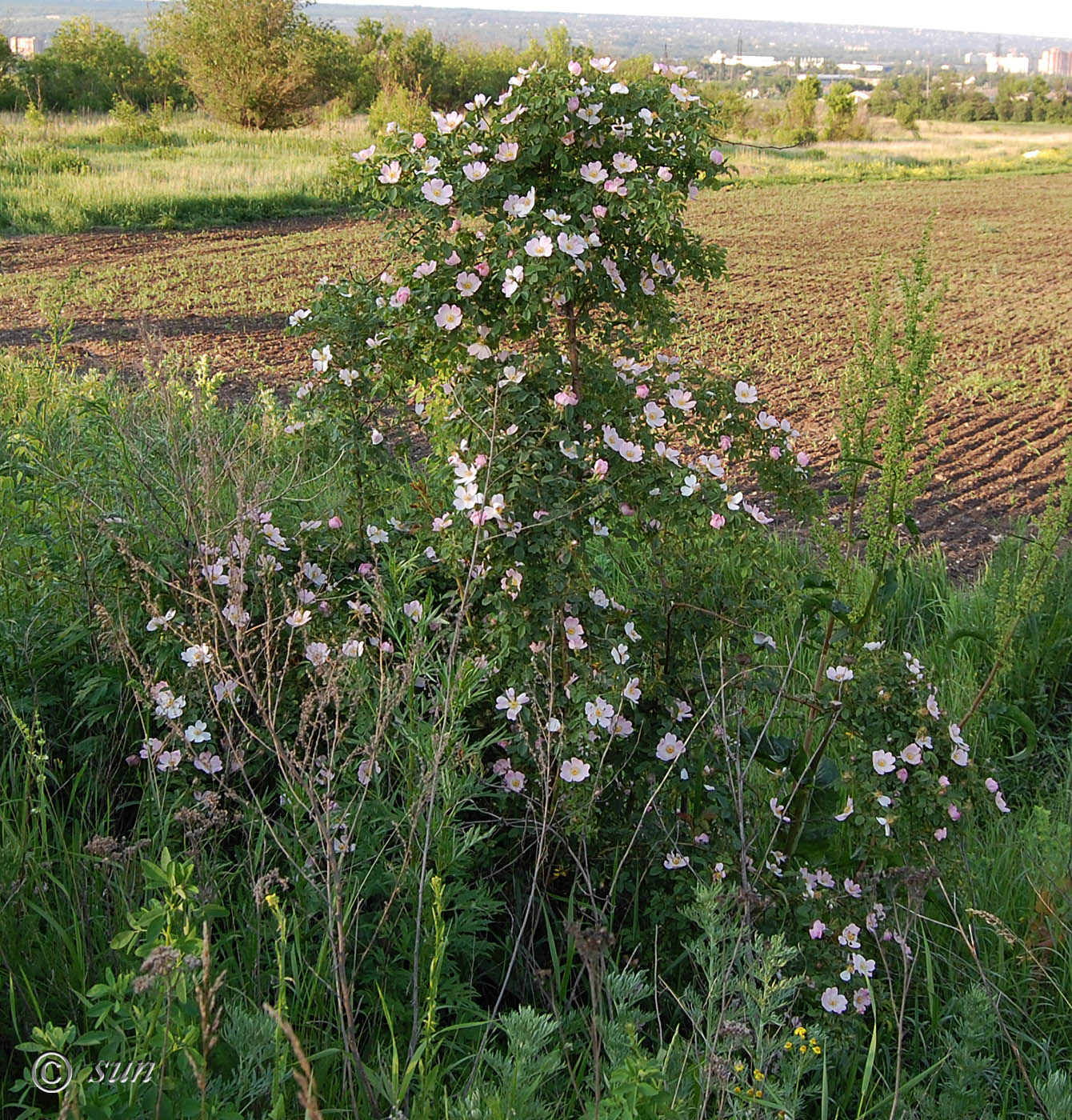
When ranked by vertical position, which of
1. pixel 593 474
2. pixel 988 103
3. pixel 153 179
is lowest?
pixel 593 474

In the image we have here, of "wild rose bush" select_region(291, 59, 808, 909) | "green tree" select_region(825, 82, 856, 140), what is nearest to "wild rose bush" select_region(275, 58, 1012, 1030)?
"wild rose bush" select_region(291, 59, 808, 909)

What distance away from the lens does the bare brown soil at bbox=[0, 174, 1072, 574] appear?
6.73 meters

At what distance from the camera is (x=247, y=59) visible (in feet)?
108

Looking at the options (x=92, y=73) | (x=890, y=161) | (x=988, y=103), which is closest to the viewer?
(x=890, y=161)

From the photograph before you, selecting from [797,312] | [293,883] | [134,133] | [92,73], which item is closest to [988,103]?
[92,73]

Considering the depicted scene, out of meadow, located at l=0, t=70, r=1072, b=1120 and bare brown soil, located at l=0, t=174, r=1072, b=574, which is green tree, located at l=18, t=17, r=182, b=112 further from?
meadow, located at l=0, t=70, r=1072, b=1120

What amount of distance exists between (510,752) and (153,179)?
19362mm

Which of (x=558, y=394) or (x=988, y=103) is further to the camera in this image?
(x=988, y=103)

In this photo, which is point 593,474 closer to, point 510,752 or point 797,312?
point 510,752

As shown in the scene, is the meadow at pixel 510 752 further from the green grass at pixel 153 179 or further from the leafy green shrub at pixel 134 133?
the leafy green shrub at pixel 134 133

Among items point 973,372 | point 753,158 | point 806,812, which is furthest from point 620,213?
point 753,158

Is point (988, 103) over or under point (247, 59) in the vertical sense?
over

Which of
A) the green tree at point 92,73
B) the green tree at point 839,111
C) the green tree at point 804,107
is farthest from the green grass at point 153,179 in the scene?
the green tree at point 804,107

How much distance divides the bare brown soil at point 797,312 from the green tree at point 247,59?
18.3 metres
